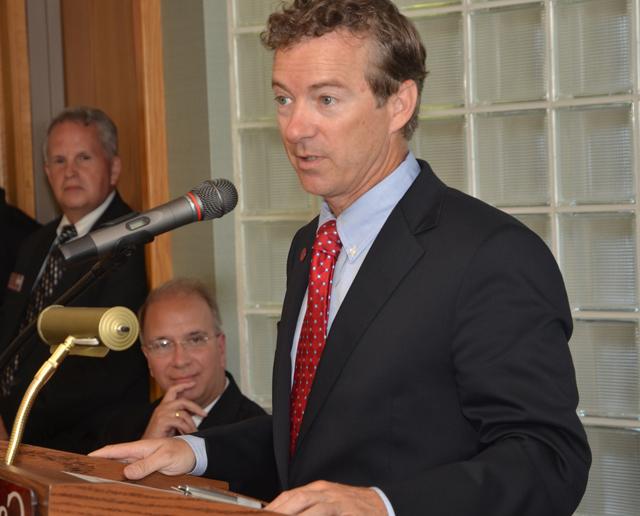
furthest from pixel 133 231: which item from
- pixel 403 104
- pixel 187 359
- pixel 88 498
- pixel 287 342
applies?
pixel 187 359

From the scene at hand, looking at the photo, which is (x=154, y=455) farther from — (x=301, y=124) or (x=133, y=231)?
(x=301, y=124)

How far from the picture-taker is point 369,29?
5.08ft

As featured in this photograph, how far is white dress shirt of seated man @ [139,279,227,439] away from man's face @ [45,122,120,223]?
835 mm

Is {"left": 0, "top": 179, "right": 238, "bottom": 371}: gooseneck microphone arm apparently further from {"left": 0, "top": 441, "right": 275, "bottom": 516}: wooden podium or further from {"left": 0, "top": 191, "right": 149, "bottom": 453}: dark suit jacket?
{"left": 0, "top": 191, "right": 149, "bottom": 453}: dark suit jacket

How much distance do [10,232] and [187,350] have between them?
4.77ft

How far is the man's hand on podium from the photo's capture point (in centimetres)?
145

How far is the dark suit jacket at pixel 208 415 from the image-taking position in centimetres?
279

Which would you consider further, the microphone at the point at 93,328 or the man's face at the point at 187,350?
the man's face at the point at 187,350

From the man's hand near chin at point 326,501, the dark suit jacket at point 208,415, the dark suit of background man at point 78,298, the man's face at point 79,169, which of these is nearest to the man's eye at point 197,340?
the dark suit jacket at point 208,415

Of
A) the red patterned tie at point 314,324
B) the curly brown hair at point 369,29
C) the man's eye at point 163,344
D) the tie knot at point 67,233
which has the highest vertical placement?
the curly brown hair at point 369,29

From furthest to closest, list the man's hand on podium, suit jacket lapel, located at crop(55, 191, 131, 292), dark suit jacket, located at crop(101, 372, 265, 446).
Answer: suit jacket lapel, located at crop(55, 191, 131, 292) → dark suit jacket, located at crop(101, 372, 265, 446) → the man's hand on podium

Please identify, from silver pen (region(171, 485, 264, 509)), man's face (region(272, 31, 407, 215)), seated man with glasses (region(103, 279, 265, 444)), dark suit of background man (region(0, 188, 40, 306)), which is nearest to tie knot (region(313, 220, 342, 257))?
man's face (region(272, 31, 407, 215))

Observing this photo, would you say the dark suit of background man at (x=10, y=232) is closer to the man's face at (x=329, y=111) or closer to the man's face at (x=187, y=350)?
the man's face at (x=187, y=350)

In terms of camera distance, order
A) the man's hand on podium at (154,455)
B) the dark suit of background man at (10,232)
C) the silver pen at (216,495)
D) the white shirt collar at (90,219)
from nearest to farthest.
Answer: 1. the silver pen at (216,495)
2. the man's hand on podium at (154,455)
3. the white shirt collar at (90,219)
4. the dark suit of background man at (10,232)
